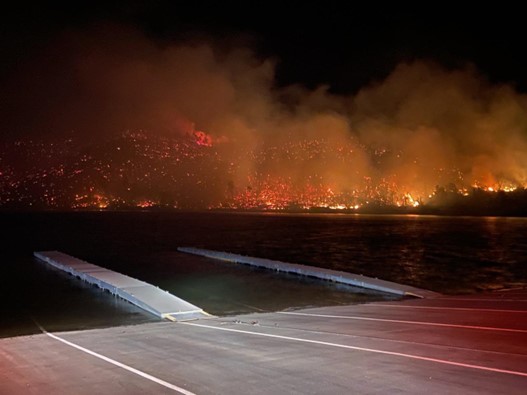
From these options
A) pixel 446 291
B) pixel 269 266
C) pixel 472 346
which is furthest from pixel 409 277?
pixel 472 346

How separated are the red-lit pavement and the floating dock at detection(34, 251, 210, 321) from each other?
7.36ft

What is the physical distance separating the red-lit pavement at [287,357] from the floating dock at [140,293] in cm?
224

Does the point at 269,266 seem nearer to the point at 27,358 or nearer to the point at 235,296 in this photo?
the point at 235,296

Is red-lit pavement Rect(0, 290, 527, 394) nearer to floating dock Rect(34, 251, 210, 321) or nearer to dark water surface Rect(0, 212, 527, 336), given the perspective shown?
floating dock Rect(34, 251, 210, 321)

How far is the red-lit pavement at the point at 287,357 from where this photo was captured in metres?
6.21

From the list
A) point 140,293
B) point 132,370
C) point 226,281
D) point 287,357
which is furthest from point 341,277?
point 132,370

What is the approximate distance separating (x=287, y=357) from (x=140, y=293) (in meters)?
10.7

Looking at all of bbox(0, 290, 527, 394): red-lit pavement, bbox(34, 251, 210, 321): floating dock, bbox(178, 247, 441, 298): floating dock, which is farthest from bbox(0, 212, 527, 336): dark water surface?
bbox(0, 290, 527, 394): red-lit pavement

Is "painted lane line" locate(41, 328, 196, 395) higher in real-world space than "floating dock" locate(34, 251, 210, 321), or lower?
higher

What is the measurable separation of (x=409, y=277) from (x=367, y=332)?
20.2 m

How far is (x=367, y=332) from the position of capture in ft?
31.2

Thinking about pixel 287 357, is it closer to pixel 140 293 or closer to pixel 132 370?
pixel 132 370

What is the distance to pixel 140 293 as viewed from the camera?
17250mm

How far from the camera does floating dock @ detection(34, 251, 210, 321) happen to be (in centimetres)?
1389
